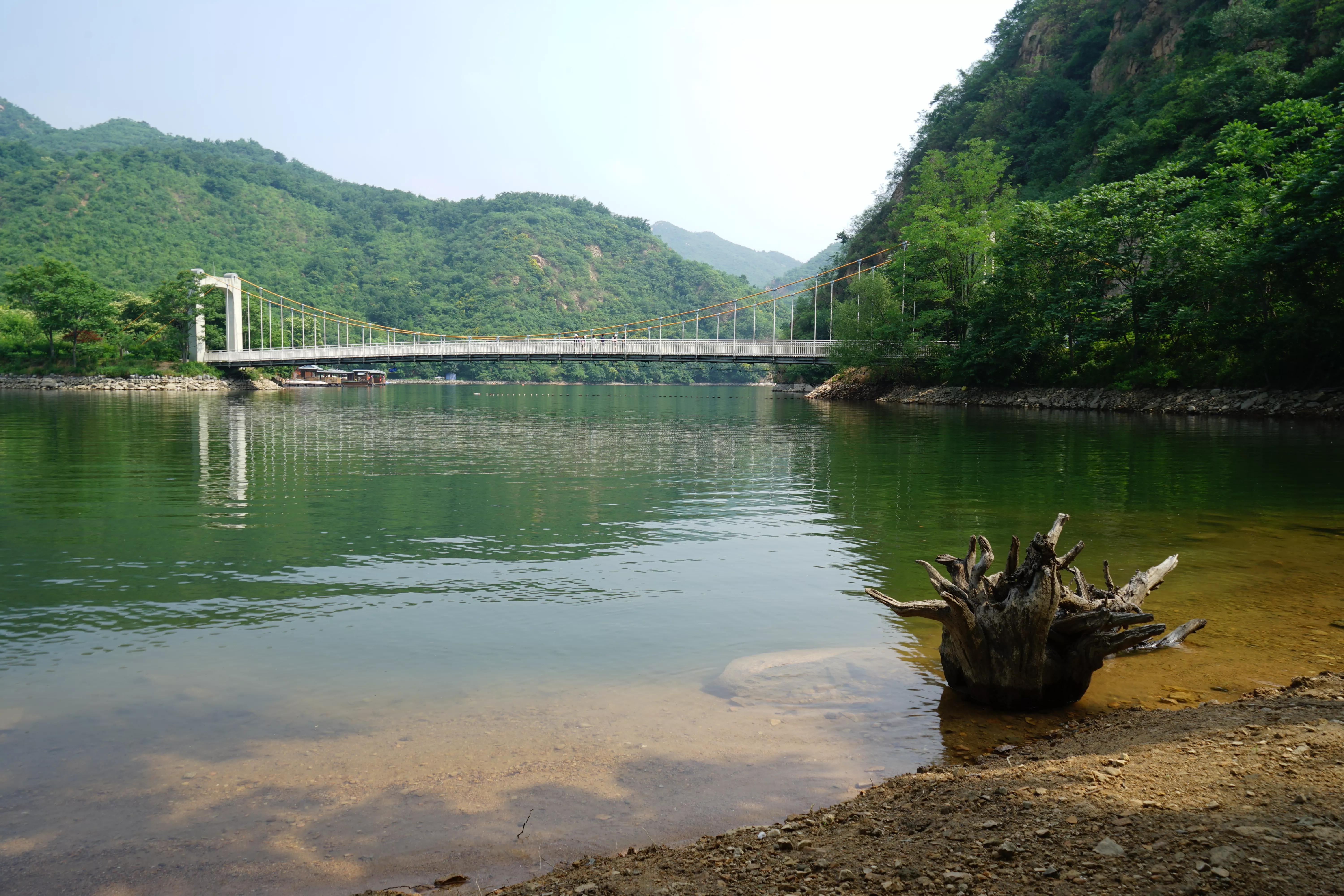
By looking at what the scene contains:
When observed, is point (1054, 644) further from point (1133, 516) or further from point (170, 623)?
point (1133, 516)

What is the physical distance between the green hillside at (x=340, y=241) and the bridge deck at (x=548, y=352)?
3373cm

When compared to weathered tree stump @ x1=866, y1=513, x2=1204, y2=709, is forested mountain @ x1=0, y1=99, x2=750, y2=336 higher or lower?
higher

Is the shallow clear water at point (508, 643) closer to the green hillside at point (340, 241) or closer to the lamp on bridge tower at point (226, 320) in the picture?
the lamp on bridge tower at point (226, 320)

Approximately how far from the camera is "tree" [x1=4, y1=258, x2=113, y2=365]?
7925cm

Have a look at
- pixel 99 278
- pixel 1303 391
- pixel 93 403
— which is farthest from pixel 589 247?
pixel 1303 391

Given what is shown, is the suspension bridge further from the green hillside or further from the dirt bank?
the dirt bank

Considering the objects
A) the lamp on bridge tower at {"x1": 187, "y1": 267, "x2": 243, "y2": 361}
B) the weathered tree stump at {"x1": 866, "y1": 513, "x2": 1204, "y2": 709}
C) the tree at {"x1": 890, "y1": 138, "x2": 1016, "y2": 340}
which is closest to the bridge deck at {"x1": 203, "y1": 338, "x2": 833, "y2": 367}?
the lamp on bridge tower at {"x1": 187, "y1": 267, "x2": 243, "y2": 361}

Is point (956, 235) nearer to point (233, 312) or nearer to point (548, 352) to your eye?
point (548, 352)

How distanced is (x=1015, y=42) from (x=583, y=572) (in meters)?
111

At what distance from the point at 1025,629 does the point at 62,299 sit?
307 ft

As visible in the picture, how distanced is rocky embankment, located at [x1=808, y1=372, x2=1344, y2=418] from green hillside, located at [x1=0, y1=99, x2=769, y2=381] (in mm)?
89640

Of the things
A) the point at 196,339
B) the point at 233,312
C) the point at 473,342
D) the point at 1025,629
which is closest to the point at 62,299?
the point at 196,339

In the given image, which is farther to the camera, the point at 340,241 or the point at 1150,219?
the point at 340,241

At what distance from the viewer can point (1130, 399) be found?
46.0 meters
